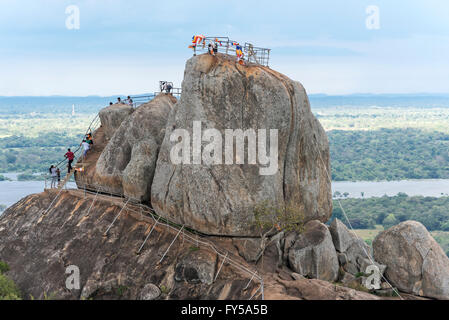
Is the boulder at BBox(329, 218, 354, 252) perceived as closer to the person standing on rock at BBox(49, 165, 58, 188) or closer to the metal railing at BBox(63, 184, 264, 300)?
the metal railing at BBox(63, 184, 264, 300)

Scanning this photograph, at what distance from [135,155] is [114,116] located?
10.8 m

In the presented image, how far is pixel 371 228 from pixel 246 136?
116 meters

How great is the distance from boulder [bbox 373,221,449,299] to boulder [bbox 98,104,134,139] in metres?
31.8

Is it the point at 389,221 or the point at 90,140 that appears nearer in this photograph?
the point at 90,140

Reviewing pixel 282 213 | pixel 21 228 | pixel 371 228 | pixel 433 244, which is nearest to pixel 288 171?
pixel 282 213

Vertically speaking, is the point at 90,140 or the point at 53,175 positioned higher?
the point at 90,140

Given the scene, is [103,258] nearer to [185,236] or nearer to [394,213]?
[185,236]

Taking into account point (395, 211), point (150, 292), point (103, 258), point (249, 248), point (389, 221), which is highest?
point (249, 248)

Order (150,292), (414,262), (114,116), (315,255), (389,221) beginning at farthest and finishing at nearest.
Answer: (389,221) → (114,116) → (414,262) → (315,255) → (150,292)

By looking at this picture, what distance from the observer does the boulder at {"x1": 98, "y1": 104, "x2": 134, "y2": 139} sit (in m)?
57.2

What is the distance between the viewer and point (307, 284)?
123 feet

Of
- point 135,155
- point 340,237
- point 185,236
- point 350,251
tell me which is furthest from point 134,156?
point 350,251

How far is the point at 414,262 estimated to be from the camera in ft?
142

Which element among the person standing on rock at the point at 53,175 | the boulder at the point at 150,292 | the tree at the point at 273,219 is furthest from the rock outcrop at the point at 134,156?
the tree at the point at 273,219
